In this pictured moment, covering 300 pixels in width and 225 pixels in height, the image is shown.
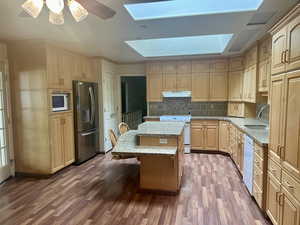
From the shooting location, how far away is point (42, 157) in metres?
3.81

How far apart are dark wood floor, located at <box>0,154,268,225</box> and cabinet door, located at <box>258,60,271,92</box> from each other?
5.52ft

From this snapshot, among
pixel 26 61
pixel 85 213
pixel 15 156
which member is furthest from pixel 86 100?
pixel 85 213

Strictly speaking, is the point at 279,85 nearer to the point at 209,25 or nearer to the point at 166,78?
the point at 209,25

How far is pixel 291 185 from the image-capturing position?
1857mm

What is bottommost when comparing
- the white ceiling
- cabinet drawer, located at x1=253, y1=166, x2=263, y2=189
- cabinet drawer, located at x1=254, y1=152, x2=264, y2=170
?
cabinet drawer, located at x1=253, y1=166, x2=263, y2=189

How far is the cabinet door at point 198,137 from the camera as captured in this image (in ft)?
17.7

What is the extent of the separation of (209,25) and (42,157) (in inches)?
140

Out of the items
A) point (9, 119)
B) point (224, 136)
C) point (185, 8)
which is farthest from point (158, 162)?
point (9, 119)

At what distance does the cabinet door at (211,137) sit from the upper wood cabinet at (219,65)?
1531 millimetres

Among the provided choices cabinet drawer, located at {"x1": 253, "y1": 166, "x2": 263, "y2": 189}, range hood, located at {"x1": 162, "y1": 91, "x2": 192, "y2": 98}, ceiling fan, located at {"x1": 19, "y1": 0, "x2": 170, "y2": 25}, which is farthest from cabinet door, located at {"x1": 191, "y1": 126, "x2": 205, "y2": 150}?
ceiling fan, located at {"x1": 19, "y1": 0, "x2": 170, "y2": 25}

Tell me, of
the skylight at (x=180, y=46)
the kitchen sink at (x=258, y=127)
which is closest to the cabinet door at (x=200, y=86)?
the skylight at (x=180, y=46)

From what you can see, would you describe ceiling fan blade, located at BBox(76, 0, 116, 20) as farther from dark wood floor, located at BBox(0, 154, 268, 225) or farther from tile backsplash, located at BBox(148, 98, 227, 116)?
tile backsplash, located at BBox(148, 98, 227, 116)

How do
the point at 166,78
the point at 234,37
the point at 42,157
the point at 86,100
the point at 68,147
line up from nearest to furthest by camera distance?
the point at 234,37
the point at 42,157
the point at 68,147
the point at 86,100
the point at 166,78

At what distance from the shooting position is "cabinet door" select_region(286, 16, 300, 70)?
1820mm
